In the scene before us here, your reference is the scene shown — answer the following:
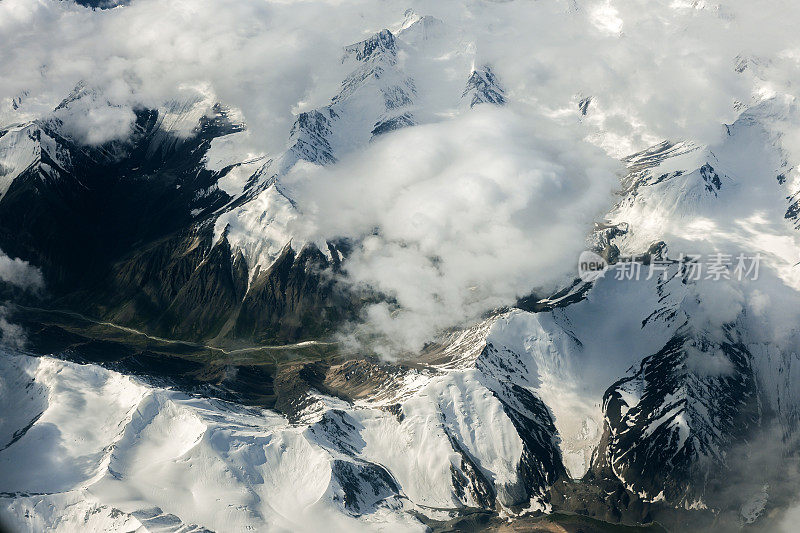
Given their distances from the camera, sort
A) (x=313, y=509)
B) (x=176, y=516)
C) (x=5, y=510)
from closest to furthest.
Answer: (x=5, y=510)
(x=176, y=516)
(x=313, y=509)

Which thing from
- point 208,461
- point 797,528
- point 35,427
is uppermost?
point 797,528

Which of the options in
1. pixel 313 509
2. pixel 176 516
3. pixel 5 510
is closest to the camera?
pixel 5 510

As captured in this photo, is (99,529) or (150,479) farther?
(150,479)

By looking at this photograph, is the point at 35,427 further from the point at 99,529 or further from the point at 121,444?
the point at 99,529

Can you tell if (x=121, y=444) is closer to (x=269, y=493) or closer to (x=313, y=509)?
(x=269, y=493)

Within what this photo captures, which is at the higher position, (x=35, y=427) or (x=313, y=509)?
(x=313, y=509)

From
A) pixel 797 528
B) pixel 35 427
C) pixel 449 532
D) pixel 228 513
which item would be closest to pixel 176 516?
pixel 228 513

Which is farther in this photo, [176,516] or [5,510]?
[176,516]

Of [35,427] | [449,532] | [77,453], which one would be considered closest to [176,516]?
[77,453]

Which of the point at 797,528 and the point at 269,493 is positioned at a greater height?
the point at 797,528
